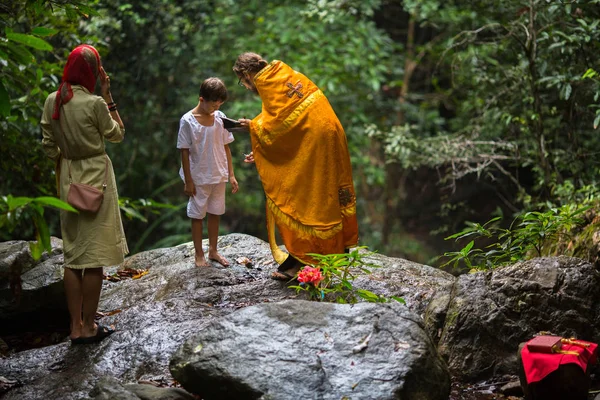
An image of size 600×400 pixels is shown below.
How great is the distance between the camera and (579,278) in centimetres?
393

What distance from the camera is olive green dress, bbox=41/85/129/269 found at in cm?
408

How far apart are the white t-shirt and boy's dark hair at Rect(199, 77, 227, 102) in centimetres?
20

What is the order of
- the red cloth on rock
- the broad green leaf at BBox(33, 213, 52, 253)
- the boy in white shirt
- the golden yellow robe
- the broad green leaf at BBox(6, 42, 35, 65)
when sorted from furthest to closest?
the boy in white shirt
the golden yellow robe
the red cloth on rock
the broad green leaf at BBox(6, 42, 35, 65)
the broad green leaf at BBox(33, 213, 52, 253)

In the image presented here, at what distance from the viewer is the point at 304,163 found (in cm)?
480

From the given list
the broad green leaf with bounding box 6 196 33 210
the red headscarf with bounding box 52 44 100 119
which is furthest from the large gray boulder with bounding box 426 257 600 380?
the red headscarf with bounding box 52 44 100 119

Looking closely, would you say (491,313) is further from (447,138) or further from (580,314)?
(447,138)

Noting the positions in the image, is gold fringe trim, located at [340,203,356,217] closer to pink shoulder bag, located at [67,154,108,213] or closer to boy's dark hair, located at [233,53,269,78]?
boy's dark hair, located at [233,53,269,78]

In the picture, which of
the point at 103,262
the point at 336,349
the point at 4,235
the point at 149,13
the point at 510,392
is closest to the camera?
the point at 336,349

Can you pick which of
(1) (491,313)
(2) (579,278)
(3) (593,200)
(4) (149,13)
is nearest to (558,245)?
(3) (593,200)

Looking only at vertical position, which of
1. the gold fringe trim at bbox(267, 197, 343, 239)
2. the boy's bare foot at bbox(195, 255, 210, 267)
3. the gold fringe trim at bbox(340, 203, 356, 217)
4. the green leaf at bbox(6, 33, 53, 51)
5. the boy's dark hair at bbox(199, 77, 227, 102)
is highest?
the green leaf at bbox(6, 33, 53, 51)

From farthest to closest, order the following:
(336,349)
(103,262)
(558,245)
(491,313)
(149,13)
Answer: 1. (149,13)
2. (558,245)
3. (103,262)
4. (491,313)
5. (336,349)

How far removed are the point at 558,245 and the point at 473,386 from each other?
1.62 m

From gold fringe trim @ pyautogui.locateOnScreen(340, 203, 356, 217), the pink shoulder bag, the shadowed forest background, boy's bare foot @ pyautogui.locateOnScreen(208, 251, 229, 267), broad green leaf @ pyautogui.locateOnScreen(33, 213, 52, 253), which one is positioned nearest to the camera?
broad green leaf @ pyautogui.locateOnScreen(33, 213, 52, 253)

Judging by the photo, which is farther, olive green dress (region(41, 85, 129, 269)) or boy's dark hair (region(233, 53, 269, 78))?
boy's dark hair (region(233, 53, 269, 78))
